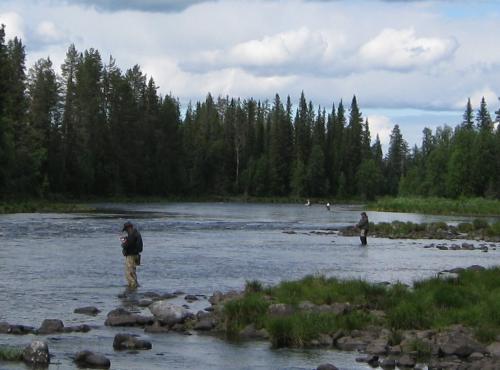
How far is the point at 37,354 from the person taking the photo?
699 inches

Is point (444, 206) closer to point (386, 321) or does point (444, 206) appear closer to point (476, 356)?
point (386, 321)

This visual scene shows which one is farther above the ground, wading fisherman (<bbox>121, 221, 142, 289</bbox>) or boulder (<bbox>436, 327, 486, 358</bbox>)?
wading fisherman (<bbox>121, 221, 142, 289</bbox>)

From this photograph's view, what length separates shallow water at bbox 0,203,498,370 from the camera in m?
19.2

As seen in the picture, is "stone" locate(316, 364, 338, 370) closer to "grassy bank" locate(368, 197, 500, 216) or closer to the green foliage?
the green foliage

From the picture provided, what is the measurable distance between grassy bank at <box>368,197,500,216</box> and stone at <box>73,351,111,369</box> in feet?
307

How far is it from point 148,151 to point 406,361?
13936cm

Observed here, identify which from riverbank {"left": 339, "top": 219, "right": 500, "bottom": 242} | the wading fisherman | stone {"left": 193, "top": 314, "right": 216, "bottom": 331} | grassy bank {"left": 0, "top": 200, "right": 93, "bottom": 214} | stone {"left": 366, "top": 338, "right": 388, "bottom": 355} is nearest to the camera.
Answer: stone {"left": 366, "top": 338, "right": 388, "bottom": 355}

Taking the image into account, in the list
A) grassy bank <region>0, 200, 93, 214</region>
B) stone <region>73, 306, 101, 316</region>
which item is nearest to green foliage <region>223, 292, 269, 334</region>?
stone <region>73, 306, 101, 316</region>

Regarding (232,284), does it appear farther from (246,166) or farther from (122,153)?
(246,166)

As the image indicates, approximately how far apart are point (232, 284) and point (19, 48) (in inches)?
4135

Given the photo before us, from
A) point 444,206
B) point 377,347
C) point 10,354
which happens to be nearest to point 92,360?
point 10,354

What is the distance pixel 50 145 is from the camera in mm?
122125

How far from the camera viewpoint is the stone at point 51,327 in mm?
21109

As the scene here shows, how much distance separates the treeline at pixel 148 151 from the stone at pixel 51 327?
2868 inches
